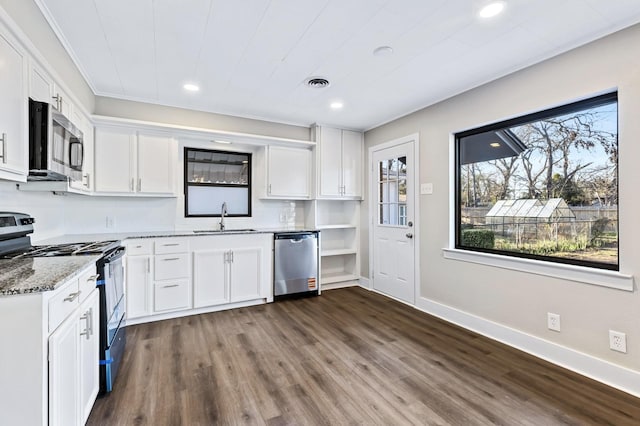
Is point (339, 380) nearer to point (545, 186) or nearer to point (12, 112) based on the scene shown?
point (545, 186)

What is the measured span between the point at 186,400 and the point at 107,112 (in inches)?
121

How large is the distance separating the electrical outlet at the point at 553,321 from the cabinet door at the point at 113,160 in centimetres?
412

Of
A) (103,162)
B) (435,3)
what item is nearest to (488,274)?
(435,3)

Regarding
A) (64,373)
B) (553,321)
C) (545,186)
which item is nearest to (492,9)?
(545,186)

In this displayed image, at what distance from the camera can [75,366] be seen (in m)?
1.51

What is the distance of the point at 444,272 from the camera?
344 centimetres

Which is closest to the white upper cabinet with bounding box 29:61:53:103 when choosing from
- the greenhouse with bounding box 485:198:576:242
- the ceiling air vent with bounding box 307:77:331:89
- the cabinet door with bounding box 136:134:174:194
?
the cabinet door with bounding box 136:134:174:194

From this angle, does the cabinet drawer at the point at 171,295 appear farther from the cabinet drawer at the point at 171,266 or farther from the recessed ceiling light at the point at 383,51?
the recessed ceiling light at the point at 383,51

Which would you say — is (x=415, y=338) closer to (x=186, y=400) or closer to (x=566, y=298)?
(x=566, y=298)

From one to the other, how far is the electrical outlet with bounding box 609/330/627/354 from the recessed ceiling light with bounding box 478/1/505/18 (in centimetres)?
227

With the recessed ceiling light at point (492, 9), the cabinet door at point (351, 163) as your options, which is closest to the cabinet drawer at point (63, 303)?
the recessed ceiling light at point (492, 9)

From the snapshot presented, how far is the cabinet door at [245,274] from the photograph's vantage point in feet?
12.1

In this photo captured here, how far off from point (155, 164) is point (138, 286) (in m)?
1.33

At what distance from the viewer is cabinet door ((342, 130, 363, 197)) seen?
Result: 4637 millimetres
